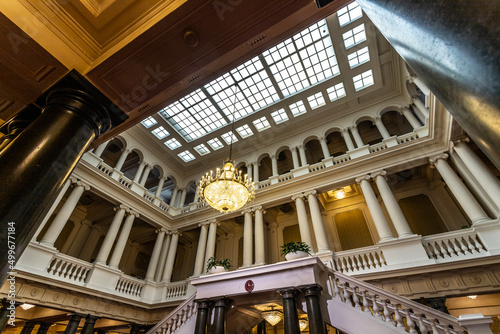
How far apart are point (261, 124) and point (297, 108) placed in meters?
2.01

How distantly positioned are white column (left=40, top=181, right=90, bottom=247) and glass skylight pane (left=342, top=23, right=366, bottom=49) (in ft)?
38.1

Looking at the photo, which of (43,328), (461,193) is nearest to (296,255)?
(461,193)

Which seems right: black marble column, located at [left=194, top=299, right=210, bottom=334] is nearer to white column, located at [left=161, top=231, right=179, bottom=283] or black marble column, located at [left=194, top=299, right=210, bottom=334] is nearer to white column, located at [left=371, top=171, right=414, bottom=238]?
white column, located at [left=371, top=171, right=414, bottom=238]

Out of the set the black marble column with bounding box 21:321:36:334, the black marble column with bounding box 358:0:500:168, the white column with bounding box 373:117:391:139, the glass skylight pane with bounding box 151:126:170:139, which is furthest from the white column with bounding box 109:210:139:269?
the white column with bounding box 373:117:391:139

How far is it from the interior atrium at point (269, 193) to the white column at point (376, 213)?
51 millimetres

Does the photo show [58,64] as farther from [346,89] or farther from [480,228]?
[346,89]

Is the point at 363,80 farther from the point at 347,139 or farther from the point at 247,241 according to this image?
the point at 247,241

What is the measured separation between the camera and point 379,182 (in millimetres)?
9031

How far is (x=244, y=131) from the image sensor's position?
1318 cm

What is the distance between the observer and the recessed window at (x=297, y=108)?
39.2ft

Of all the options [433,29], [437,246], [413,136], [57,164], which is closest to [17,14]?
[57,164]

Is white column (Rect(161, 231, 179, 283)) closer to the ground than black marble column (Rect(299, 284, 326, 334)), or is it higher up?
higher up

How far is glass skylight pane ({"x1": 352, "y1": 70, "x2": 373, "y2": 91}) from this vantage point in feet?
35.2

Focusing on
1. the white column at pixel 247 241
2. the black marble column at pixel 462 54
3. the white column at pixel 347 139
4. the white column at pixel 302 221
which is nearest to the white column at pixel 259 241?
the white column at pixel 247 241
